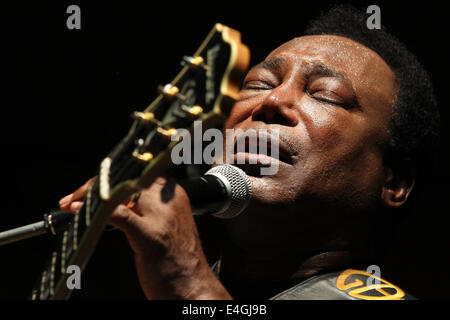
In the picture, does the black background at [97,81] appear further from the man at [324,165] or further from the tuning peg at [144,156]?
the tuning peg at [144,156]

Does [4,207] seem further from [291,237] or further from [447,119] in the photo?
[447,119]

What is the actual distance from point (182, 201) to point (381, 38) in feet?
3.58

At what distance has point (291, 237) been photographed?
155 centimetres

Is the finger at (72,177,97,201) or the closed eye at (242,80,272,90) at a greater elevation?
the closed eye at (242,80,272,90)

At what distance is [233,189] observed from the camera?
4.16ft

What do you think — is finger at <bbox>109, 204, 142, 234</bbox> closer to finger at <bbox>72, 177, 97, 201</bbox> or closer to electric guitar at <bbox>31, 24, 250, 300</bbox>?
electric guitar at <bbox>31, 24, 250, 300</bbox>

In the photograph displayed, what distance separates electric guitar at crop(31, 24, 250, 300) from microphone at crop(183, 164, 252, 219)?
19 cm

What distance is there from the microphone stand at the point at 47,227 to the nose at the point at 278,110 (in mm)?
573

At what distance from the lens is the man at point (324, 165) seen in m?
1.52

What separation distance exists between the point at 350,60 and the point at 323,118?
0.23m

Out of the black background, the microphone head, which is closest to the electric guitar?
the microphone head

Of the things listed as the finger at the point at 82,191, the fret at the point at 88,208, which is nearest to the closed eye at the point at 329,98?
the finger at the point at 82,191

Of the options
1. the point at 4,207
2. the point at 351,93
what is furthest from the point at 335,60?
the point at 4,207

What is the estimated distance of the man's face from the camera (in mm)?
1521
